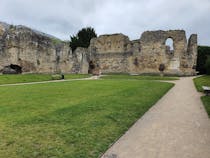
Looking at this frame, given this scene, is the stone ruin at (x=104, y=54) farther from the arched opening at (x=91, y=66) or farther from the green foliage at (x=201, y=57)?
the green foliage at (x=201, y=57)

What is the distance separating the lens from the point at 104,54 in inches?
1442

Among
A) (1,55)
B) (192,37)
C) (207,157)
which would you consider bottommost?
(207,157)

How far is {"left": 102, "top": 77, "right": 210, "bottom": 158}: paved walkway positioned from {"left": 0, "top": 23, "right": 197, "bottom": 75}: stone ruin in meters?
23.9

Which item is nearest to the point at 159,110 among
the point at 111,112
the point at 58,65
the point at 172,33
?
the point at 111,112

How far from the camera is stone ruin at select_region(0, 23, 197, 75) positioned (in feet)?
92.0

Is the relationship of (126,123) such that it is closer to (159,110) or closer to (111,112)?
(111,112)

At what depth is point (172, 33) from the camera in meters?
31.4

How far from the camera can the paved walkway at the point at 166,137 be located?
391cm

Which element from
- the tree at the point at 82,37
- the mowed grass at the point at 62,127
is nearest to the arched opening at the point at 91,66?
the tree at the point at 82,37

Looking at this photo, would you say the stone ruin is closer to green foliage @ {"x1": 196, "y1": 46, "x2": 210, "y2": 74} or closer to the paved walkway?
green foliage @ {"x1": 196, "y1": 46, "x2": 210, "y2": 74}

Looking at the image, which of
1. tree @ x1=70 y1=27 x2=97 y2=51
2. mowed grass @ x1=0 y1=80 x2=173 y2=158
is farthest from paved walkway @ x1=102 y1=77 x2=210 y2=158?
tree @ x1=70 y1=27 x2=97 y2=51

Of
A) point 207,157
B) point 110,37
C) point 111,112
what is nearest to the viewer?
point 207,157

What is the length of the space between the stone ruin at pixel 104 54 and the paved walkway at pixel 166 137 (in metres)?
23.9

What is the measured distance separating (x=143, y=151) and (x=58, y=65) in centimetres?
3120
